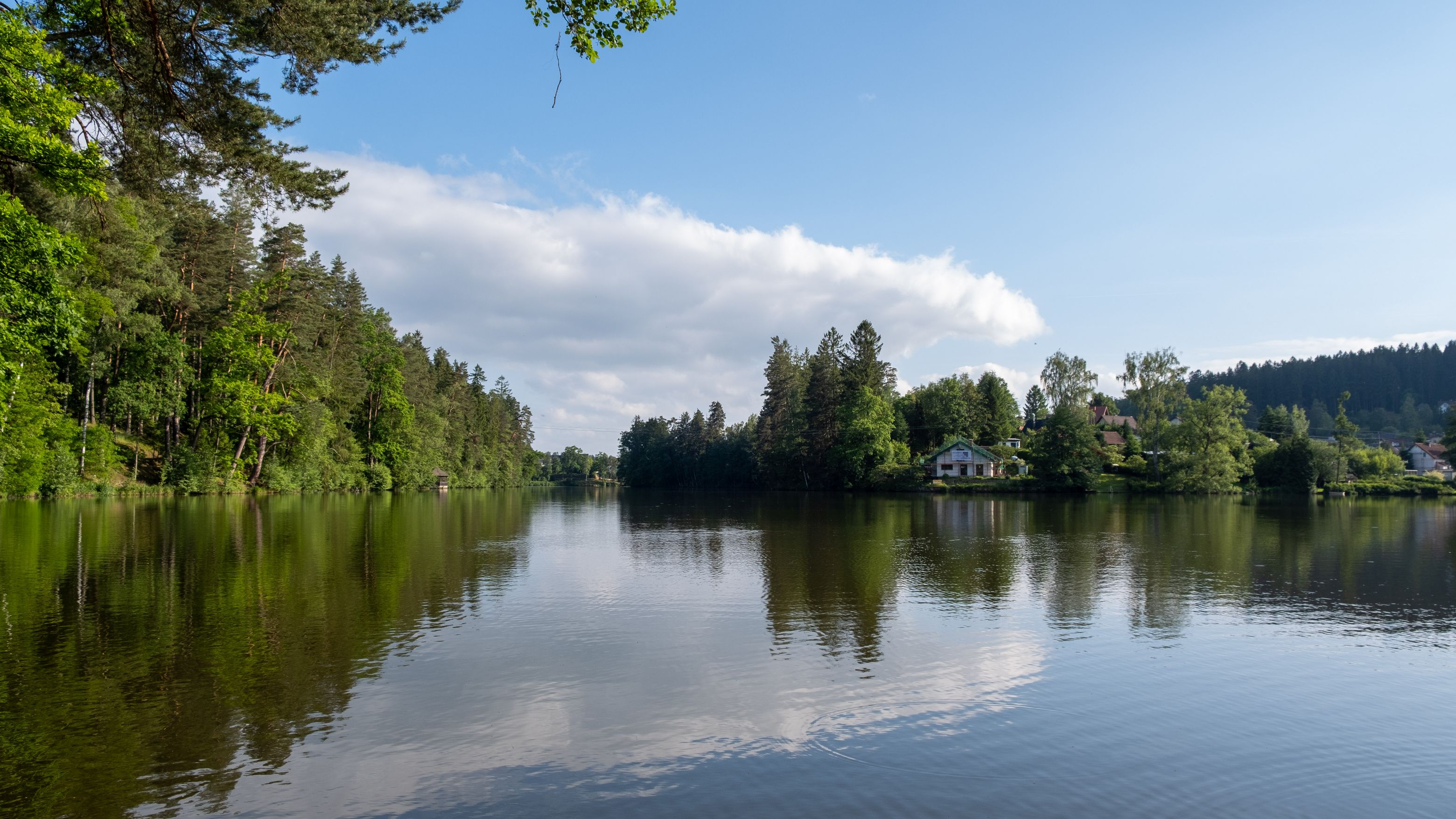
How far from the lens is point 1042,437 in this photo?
78562 mm

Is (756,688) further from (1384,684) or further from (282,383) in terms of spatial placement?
(282,383)

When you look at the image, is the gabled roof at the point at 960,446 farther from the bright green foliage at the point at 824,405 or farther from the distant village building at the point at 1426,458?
the distant village building at the point at 1426,458

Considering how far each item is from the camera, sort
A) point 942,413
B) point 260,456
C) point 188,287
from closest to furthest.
A: point 188,287
point 260,456
point 942,413

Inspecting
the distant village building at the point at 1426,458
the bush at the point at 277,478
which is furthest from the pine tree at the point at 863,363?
the distant village building at the point at 1426,458

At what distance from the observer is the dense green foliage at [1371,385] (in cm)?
16562

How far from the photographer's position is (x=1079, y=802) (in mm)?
6555

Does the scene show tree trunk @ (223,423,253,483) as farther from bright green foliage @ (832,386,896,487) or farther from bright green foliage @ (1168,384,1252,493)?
bright green foliage @ (1168,384,1252,493)

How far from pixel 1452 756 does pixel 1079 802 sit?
181 inches

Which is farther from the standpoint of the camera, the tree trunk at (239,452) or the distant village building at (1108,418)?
the distant village building at (1108,418)

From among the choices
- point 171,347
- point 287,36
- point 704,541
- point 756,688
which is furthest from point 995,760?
point 171,347

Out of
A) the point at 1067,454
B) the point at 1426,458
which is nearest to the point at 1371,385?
the point at 1426,458

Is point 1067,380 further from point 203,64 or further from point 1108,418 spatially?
point 203,64

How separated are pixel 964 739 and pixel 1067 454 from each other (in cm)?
7475

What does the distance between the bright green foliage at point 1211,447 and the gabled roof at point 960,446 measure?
18.3m
